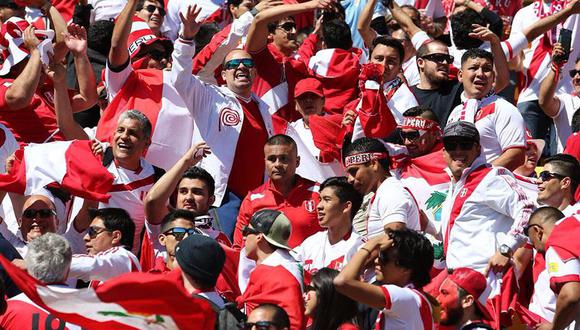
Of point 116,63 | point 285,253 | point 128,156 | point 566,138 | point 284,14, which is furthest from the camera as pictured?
point 566,138

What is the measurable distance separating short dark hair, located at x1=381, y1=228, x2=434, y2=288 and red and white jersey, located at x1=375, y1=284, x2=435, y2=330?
0.59 feet

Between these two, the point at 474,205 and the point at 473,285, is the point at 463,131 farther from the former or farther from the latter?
the point at 473,285

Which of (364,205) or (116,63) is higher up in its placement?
(116,63)

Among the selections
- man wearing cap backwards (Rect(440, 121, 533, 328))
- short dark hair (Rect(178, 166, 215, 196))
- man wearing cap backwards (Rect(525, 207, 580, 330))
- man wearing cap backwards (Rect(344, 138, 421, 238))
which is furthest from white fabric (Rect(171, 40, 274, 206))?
man wearing cap backwards (Rect(525, 207, 580, 330))

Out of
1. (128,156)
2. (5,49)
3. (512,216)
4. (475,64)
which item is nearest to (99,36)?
(5,49)

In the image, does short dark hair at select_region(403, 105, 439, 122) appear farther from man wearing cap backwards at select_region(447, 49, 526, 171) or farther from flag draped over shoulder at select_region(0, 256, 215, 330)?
flag draped over shoulder at select_region(0, 256, 215, 330)

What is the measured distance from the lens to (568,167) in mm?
10352

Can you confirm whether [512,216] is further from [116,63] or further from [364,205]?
[116,63]

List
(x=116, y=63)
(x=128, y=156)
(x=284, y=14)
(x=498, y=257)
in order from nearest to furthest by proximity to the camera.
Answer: (x=498, y=257), (x=128, y=156), (x=116, y=63), (x=284, y=14)

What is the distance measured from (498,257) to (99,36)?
508cm

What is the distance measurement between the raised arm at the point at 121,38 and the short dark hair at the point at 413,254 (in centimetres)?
390

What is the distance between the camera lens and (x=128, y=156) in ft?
34.6

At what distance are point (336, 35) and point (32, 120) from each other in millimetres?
3041

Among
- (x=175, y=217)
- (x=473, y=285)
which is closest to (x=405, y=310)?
(x=473, y=285)
